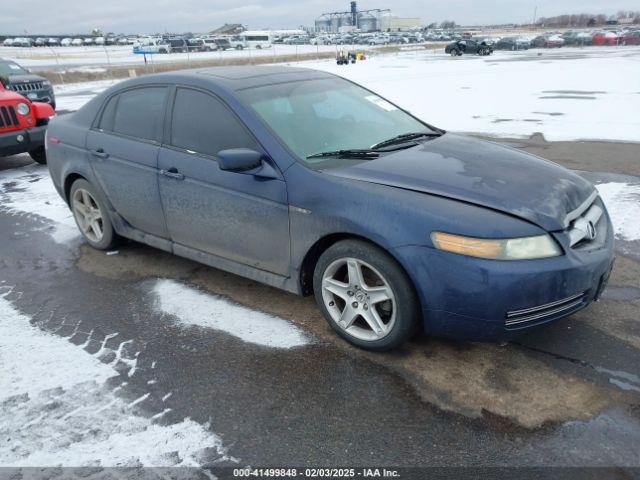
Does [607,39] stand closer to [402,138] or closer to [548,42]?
[548,42]

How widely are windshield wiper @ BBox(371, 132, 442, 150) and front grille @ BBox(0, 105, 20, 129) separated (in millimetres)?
6939

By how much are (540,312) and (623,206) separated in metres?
3.42

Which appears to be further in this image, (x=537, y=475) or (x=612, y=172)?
(x=612, y=172)

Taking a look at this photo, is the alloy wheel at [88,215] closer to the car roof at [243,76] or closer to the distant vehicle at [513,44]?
the car roof at [243,76]

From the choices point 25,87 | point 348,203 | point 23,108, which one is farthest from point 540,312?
point 25,87

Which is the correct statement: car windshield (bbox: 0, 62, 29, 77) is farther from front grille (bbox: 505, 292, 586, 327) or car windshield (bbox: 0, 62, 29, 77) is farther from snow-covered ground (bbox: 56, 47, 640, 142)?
front grille (bbox: 505, 292, 586, 327)

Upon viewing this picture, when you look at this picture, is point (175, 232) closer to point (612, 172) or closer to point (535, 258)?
point (535, 258)

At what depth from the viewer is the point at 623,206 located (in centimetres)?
535

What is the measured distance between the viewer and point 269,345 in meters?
3.26

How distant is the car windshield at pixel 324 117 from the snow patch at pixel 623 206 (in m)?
2.24

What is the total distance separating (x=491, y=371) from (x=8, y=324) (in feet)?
10.8

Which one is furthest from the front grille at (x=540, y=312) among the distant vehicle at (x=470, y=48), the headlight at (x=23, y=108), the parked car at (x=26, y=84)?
the distant vehicle at (x=470, y=48)

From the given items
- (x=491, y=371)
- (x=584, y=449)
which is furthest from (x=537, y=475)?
(x=491, y=371)

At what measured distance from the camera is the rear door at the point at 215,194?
3318 millimetres
